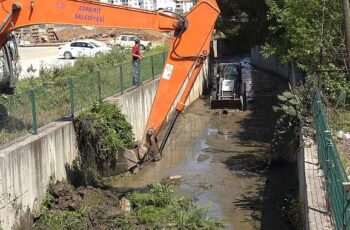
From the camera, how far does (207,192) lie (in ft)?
43.7

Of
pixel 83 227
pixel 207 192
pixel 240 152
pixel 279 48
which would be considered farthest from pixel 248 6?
pixel 83 227

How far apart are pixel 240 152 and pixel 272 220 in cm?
610

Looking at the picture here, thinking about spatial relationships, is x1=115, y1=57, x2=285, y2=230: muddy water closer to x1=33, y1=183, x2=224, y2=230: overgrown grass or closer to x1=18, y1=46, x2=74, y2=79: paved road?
x1=33, y1=183, x2=224, y2=230: overgrown grass

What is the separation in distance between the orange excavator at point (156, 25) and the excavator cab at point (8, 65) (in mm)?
342

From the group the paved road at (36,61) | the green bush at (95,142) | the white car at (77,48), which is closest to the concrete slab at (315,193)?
the green bush at (95,142)

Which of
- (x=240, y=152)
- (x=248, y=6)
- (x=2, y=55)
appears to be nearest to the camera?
(x=2, y=55)

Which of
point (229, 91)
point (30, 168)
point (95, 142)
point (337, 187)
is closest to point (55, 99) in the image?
point (95, 142)

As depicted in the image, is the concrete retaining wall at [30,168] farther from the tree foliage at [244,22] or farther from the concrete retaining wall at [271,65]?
the concrete retaining wall at [271,65]

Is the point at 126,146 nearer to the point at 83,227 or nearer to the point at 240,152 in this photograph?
the point at 83,227

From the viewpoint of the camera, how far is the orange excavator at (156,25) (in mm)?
10375

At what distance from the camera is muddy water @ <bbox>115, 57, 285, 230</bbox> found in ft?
40.7

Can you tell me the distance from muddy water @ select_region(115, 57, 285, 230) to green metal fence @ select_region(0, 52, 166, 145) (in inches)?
95.4

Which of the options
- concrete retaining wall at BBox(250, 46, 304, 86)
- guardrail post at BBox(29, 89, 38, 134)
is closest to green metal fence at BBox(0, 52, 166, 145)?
guardrail post at BBox(29, 89, 38, 134)

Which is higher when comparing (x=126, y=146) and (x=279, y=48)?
(x=279, y=48)
